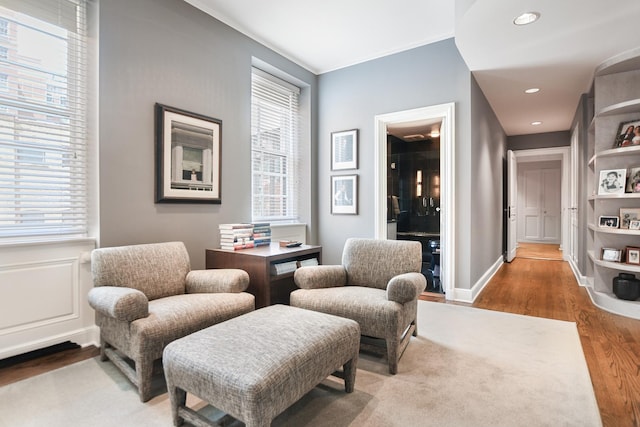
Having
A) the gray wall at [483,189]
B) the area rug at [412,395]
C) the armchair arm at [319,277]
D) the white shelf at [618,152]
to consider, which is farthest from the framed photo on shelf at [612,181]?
the armchair arm at [319,277]

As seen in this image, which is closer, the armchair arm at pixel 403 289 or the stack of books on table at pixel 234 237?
the armchair arm at pixel 403 289

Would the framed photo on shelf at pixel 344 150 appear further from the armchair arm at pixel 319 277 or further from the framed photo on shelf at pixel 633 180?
the framed photo on shelf at pixel 633 180

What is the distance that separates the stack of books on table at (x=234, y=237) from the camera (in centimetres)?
302

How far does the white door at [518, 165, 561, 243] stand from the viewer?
8938 mm

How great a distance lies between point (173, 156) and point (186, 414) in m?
2.06

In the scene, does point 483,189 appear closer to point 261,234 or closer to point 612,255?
point 612,255

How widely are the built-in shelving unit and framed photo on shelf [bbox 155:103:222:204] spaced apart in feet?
12.7

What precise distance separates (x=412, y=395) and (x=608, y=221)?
3188 millimetres

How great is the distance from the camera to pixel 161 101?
2.83 metres

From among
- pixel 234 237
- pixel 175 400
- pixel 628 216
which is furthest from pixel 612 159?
pixel 175 400

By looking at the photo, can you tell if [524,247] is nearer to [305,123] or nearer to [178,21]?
[305,123]

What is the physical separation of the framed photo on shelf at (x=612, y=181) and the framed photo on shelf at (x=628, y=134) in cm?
26

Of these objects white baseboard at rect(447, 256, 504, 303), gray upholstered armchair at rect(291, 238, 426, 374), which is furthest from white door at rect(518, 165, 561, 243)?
gray upholstered armchair at rect(291, 238, 426, 374)

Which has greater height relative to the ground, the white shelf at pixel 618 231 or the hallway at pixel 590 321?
the white shelf at pixel 618 231
